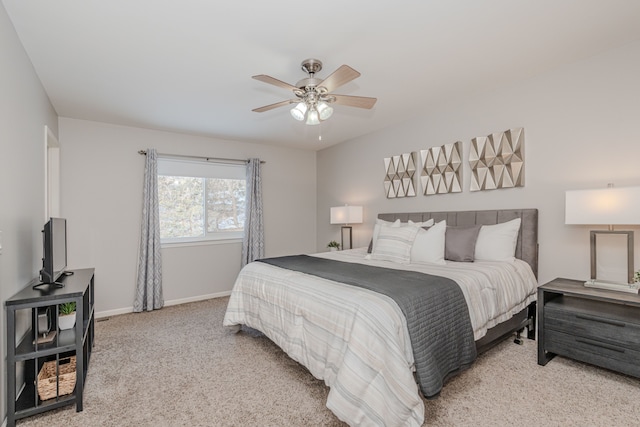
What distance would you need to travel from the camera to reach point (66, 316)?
87.7 inches

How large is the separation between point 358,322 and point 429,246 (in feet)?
5.20

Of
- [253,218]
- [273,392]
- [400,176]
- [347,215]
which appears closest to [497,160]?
[400,176]

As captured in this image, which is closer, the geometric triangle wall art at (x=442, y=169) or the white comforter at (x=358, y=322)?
the white comforter at (x=358, y=322)

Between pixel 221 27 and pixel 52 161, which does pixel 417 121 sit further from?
pixel 52 161

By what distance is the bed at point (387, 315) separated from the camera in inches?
63.6

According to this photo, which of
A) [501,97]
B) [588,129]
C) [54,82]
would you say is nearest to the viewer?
[588,129]

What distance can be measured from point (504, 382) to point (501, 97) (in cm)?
266

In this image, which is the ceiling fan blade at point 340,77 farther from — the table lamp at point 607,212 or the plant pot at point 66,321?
the plant pot at point 66,321

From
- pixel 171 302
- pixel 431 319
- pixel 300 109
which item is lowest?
pixel 171 302

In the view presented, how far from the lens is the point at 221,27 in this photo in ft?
6.89

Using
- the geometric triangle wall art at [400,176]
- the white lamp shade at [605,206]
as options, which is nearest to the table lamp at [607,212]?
the white lamp shade at [605,206]

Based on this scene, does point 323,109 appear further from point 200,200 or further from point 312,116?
point 200,200

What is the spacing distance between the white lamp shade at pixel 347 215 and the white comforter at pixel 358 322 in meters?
1.52

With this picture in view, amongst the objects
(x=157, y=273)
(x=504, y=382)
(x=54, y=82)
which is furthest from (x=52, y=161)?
(x=504, y=382)
